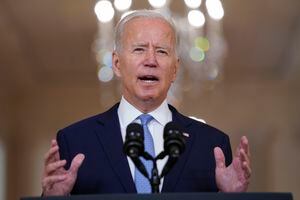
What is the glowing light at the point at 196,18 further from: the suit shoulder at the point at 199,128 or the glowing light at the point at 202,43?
the suit shoulder at the point at 199,128

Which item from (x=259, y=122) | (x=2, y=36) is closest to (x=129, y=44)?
(x=2, y=36)

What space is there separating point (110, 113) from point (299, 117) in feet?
29.6

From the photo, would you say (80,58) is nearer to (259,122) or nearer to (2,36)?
(2,36)

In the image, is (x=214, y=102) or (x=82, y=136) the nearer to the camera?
(x=82, y=136)

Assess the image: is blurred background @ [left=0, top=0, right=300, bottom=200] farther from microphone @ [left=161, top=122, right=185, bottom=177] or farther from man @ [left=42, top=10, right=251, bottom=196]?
microphone @ [left=161, top=122, right=185, bottom=177]

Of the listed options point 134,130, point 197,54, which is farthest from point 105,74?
point 134,130

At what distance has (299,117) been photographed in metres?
11.0

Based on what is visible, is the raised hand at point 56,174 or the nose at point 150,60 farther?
the nose at point 150,60

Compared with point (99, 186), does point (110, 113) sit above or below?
above

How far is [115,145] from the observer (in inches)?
86.3

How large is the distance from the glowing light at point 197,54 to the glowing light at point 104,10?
4.15ft

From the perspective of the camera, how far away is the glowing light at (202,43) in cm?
819

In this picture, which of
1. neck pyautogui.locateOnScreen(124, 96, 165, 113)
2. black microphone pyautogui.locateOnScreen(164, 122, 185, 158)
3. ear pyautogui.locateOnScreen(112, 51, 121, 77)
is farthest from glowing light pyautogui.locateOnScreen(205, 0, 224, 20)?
black microphone pyautogui.locateOnScreen(164, 122, 185, 158)

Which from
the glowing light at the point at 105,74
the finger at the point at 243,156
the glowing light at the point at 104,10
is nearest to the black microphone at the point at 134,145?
the finger at the point at 243,156
